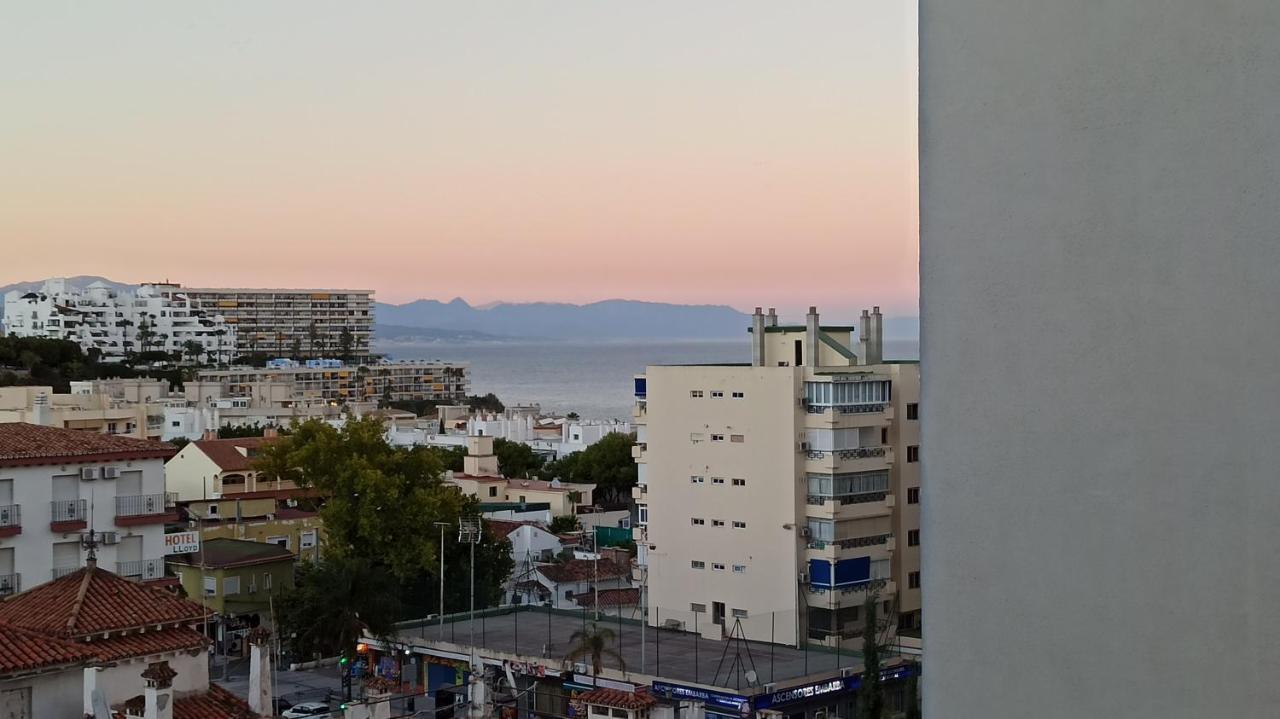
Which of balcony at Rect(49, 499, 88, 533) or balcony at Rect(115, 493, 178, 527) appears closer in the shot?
Result: balcony at Rect(49, 499, 88, 533)

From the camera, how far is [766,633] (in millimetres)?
26016

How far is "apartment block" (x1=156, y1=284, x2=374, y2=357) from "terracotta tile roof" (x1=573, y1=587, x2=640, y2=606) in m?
121

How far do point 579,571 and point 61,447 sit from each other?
51.5ft

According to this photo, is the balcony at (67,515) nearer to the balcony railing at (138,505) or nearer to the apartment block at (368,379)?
the balcony railing at (138,505)

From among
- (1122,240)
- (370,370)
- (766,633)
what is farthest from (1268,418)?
(370,370)

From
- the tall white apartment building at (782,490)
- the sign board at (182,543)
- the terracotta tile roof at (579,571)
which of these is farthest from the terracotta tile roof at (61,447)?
the terracotta tile roof at (579,571)

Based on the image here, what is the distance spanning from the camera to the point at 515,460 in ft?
186

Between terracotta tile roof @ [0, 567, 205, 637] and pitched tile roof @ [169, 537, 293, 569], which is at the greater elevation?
terracotta tile roof @ [0, 567, 205, 637]

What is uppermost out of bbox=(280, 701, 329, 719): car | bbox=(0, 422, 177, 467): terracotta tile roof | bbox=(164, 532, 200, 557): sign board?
bbox=(0, 422, 177, 467): terracotta tile roof

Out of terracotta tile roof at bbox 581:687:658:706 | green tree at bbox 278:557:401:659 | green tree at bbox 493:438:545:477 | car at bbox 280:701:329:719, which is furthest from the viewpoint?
green tree at bbox 493:438:545:477

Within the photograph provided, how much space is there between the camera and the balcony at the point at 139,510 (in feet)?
67.6

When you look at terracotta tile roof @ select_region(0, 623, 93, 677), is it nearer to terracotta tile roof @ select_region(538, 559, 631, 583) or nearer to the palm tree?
the palm tree

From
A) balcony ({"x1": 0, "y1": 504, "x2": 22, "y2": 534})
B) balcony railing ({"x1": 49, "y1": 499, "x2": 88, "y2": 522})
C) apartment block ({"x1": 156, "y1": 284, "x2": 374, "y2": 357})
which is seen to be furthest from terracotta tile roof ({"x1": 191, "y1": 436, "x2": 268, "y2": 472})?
apartment block ({"x1": 156, "y1": 284, "x2": 374, "y2": 357})

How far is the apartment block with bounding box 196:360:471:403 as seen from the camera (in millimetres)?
120688
